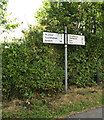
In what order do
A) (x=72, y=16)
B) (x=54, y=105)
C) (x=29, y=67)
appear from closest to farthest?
(x=54, y=105)
(x=29, y=67)
(x=72, y=16)

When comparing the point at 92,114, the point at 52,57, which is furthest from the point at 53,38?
the point at 92,114

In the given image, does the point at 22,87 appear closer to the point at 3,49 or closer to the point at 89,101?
the point at 3,49

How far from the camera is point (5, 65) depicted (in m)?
4.68

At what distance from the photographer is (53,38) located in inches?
199

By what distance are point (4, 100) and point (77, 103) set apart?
8.09 ft

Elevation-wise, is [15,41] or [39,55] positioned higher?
[15,41]

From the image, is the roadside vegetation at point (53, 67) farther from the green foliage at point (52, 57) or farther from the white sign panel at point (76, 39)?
the white sign panel at point (76, 39)

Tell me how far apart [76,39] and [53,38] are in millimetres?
987

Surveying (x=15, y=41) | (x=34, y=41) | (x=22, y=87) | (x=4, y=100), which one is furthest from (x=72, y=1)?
(x=4, y=100)

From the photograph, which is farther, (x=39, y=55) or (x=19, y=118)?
(x=39, y=55)

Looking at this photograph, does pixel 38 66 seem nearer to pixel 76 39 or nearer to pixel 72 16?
pixel 76 39

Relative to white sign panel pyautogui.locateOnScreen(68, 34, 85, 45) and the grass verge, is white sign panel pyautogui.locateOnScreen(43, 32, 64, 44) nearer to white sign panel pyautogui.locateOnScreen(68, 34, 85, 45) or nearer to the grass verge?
white sign panel pyautogui.locateOnScreen(68, 34, 85, 45)

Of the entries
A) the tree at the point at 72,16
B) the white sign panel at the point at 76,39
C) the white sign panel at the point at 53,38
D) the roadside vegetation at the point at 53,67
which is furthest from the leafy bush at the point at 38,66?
the tree at the point at 72,16

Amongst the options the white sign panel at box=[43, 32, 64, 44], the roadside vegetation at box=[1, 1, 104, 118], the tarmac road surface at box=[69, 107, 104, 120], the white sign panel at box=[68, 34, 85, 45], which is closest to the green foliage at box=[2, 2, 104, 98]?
the roadside vegetation at box=[1, 1, 104, 118]
